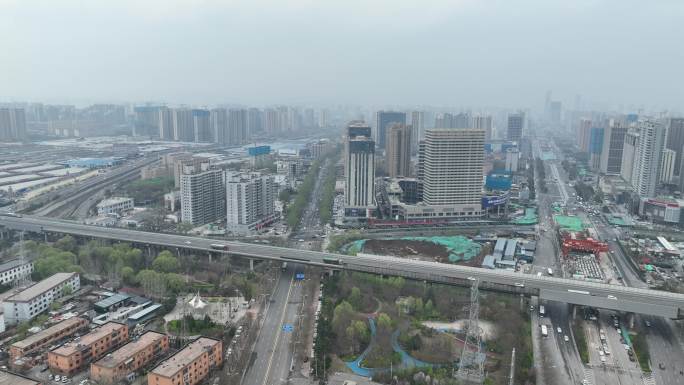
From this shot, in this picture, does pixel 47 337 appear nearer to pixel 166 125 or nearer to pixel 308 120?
pixel 166 125

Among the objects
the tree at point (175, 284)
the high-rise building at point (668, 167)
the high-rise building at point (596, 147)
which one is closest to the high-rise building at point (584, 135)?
the high-rise building at point (596, 147)

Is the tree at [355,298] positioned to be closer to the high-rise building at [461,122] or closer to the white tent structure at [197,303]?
the white tent structure at [197,303]

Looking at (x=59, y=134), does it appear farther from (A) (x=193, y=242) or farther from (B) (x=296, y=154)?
(A) (x=193, y=242)

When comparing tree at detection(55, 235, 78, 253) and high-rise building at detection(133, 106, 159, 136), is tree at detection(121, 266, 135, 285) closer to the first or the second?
tree at detection(55, 235, 78, 253)

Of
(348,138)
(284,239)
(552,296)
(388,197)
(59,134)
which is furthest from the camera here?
(59,134)

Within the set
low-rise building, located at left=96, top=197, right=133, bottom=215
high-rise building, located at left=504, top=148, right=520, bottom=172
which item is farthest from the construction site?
low-rise building, located at left=96, top=197, right=133, bottom=215

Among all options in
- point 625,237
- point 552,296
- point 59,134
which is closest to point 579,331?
point 552,296

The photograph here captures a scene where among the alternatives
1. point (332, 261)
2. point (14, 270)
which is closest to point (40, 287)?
point (14, 270)
